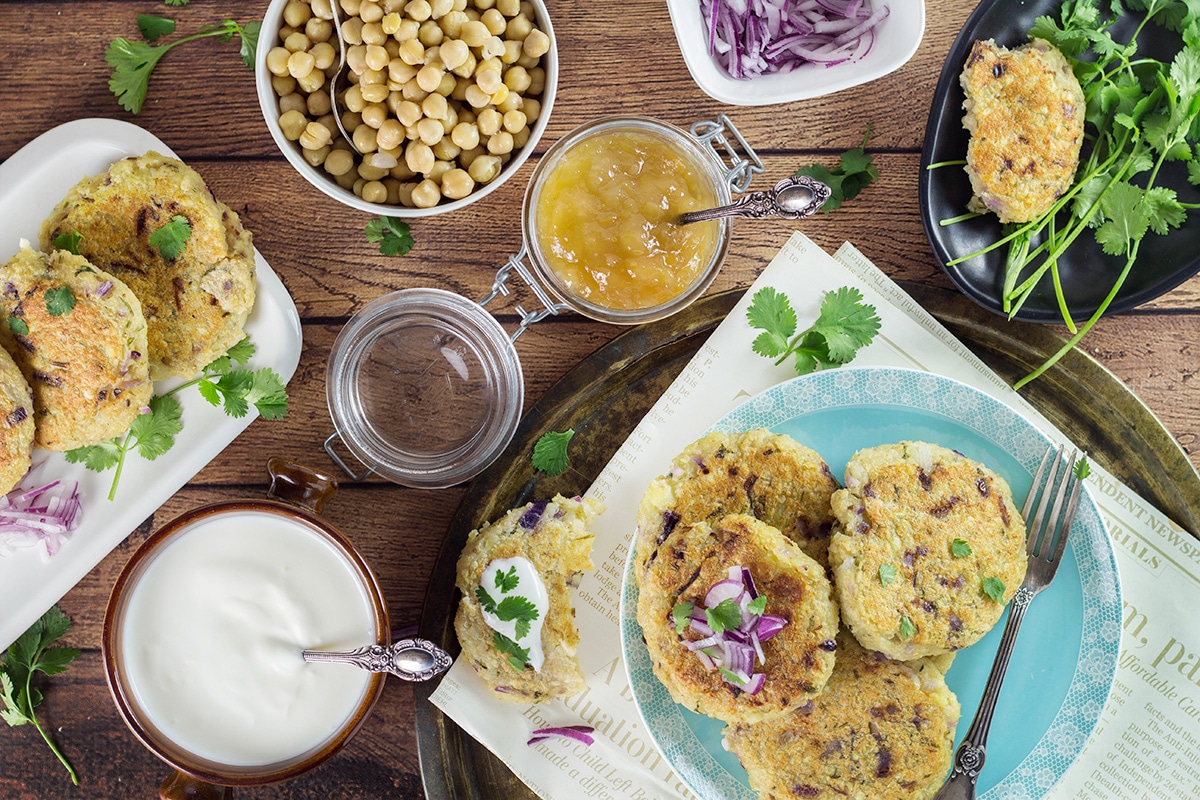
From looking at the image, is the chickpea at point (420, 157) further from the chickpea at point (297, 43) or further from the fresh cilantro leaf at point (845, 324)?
the fresh cilantro leaf at point (845, 324)

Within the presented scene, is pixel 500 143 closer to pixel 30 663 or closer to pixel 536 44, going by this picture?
pixel 536 44

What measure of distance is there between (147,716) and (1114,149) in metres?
2.62

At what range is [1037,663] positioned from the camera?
2018 mm

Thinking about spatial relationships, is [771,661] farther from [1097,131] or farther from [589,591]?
[1097,131]

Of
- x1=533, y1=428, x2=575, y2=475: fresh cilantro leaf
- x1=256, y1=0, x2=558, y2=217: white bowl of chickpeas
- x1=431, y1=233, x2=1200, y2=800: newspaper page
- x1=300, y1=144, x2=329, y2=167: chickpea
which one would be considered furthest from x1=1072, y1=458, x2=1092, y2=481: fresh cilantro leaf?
x1=300, y1=144, x2=329, y2=167: chickpea

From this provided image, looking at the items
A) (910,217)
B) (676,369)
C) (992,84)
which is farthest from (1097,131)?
(676,369)

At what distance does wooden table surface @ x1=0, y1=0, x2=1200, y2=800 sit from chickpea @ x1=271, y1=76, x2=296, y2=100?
0.65ft

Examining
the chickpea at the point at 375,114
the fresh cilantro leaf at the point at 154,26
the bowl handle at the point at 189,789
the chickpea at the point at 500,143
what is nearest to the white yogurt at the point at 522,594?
the bowl handle at the point at 189,789

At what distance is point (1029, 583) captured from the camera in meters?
1.97

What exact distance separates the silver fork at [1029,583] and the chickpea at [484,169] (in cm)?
147

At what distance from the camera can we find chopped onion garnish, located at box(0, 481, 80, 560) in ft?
6.48

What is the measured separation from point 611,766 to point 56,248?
68.7 inches

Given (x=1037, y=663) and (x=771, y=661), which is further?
(x=1037, y=663)

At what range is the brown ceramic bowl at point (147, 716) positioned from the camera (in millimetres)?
1909
